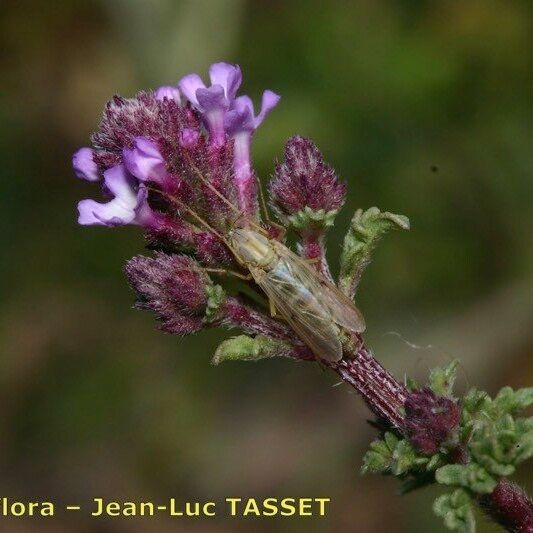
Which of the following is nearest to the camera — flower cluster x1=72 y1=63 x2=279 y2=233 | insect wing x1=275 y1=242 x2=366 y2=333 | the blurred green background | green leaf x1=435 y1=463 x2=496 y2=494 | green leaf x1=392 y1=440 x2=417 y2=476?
green leaf x1=435 y1=463 x2=496 y2=494

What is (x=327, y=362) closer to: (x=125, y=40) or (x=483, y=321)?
(x=483, y=321)

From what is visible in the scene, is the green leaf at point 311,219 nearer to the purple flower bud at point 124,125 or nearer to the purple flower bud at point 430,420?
the purple flower bud at point 124,125

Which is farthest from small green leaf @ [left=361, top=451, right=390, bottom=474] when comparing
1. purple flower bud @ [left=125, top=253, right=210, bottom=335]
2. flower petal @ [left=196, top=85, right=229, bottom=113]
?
flower petal @ [left=196, top=85, right=229, bottom=113]

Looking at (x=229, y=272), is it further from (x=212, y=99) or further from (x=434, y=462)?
(x=434, y=462)

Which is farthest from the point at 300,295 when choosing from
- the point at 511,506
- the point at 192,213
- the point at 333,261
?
the point at 333,261

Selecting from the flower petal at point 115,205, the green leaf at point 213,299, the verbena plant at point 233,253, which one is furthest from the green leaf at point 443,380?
the flower petal at point 115,205

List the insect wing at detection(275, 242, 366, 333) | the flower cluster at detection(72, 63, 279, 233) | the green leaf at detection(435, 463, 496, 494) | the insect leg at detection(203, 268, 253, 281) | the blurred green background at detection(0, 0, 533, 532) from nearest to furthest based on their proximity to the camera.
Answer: the green leaf at detection(435, 463, 496, 494), the flower cluster at detection(72, 63, 279, 233), the insect wing at detection(275, 242, 366, 333), the insect leg at detection(203, 268, 253, 281), the blurred green background at detection(0, 0, 533, 532)

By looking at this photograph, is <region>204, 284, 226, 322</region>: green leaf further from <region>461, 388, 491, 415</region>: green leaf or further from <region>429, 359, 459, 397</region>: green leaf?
<region>461, 388, 491, 415</region>: green leaf
